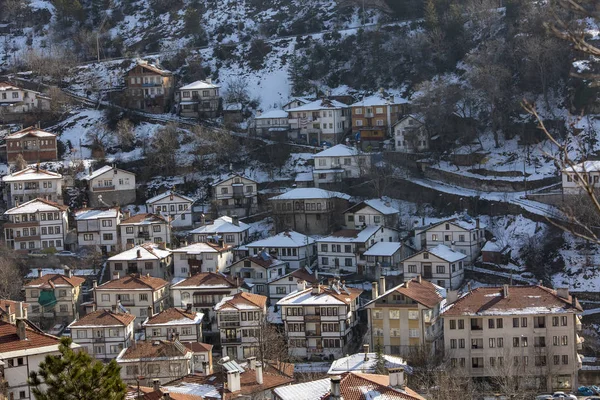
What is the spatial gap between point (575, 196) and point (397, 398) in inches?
909

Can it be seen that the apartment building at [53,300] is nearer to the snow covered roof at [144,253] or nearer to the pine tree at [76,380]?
the snow covered roof at [144,253]

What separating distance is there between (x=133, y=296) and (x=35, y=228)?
11419 millimetres

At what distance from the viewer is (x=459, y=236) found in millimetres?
45719

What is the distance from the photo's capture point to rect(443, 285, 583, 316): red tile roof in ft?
116

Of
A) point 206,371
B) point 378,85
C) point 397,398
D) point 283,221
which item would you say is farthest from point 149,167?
point 397,398

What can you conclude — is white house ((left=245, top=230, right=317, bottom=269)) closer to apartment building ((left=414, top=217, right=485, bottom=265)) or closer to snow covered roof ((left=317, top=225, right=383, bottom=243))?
snow covered roof ((left=317, top=225, right=383, bottom=243))

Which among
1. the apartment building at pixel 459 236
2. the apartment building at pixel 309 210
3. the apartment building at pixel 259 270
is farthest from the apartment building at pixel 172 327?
the apartment building at pixel 309 210

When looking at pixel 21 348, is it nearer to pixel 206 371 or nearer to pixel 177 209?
pixel 206 371

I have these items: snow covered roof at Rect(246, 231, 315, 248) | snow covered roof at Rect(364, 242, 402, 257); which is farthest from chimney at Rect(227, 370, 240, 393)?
snow covered roof at Rect(246, 231, 315, 248)

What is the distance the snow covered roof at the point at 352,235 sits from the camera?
47.1m

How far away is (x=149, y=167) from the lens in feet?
200

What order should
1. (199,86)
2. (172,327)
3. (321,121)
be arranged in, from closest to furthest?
(172,327)
(321,121)
(199,86)

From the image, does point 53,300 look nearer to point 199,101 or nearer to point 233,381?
point 233,381

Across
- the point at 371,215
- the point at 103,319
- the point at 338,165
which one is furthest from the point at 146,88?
the point at 103,319
